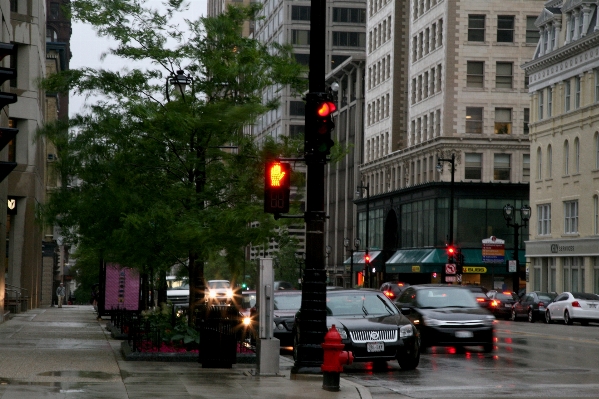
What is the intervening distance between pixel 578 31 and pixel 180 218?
156 feet

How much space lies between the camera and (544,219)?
6969 centimetres

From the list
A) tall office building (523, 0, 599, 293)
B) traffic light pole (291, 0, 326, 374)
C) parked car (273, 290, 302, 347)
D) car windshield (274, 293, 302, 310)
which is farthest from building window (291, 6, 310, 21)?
traffic light pole (291, 0, 326, 374)

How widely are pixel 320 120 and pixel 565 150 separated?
168 feet

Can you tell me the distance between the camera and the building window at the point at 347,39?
136m

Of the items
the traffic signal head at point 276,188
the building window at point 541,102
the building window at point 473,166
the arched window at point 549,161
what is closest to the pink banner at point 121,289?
the traffic signal head at point 276,188

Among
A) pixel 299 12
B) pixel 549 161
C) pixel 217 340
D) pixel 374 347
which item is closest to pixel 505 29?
pixel 549 161

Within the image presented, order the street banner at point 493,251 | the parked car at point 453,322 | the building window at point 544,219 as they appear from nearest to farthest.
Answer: the parked car at point 453,322 → the street banner at point 493,251 → the building window at point 544,219

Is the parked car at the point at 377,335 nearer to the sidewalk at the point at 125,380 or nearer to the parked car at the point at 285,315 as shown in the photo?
the sidewalk at the point at 125,380

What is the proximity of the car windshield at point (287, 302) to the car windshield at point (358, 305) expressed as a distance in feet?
15.2

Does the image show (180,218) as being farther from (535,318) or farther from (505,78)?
(505,78)

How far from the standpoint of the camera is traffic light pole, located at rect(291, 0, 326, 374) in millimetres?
17281

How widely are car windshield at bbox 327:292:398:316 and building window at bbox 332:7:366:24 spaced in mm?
115112

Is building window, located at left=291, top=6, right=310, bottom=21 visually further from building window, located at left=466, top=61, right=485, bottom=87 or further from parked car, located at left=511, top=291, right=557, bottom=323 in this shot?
parked car, located at left=511, top=291, right=557, bottom=323

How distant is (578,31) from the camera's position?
64625 mm
